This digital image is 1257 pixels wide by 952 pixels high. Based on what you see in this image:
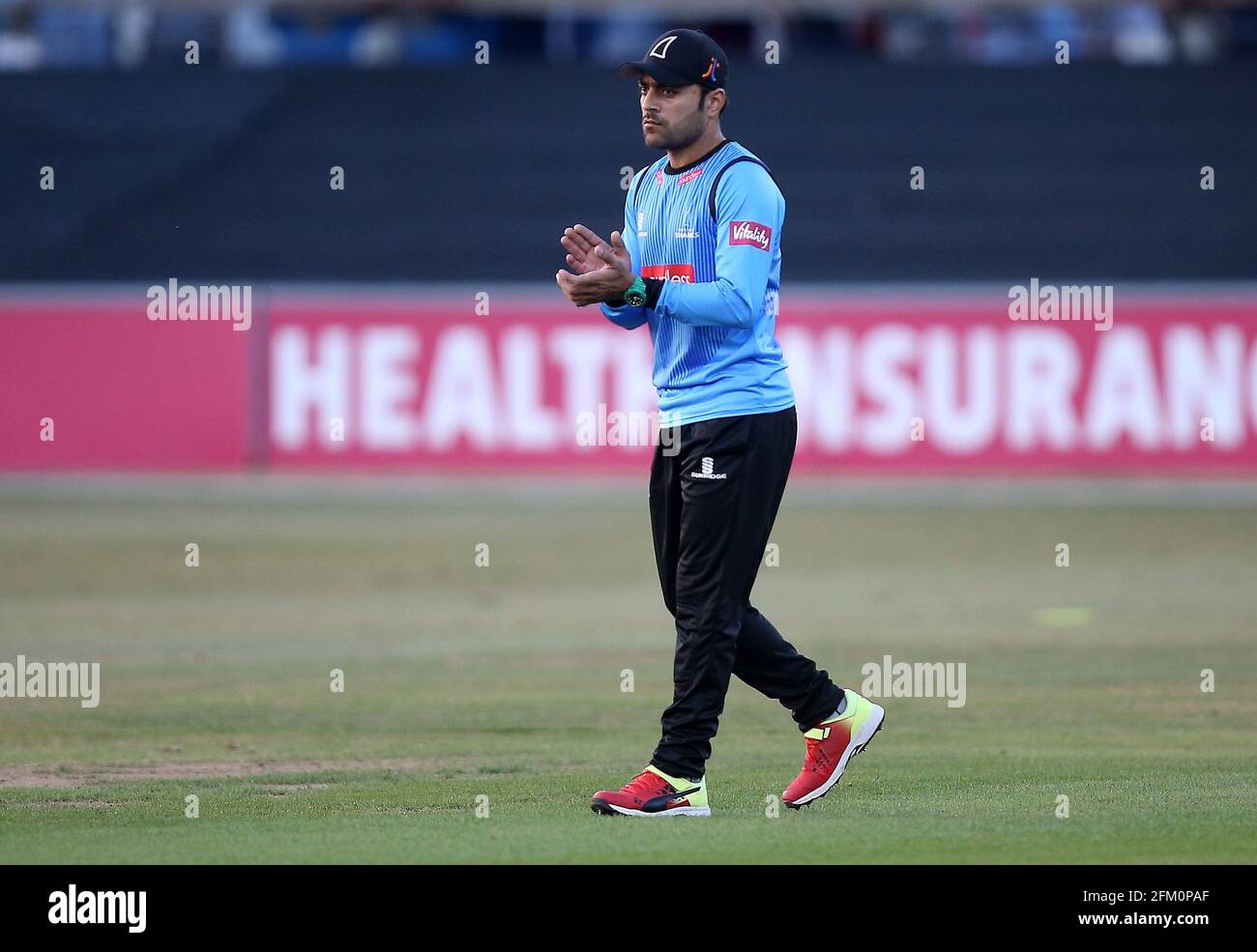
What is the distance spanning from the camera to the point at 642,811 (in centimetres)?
692

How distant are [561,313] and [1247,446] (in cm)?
798

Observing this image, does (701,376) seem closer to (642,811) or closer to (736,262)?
(736,262)

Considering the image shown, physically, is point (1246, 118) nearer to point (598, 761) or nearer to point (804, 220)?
point (804, 220)

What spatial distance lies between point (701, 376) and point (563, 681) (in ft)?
15.2

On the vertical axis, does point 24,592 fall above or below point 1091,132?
below

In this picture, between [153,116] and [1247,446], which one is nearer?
[1247,446]

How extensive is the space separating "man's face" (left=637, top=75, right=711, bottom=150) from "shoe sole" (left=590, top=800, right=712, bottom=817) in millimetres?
2296

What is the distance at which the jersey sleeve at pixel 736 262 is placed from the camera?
6871mm

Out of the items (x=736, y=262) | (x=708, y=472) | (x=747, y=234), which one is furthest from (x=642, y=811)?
(x=747, y=234)

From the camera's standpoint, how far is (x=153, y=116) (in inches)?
1125

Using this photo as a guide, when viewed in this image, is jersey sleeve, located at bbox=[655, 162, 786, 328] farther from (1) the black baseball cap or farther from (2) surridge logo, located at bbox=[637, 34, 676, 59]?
(2) surridge logo, located at bbox=[637, 34, 676, 59]

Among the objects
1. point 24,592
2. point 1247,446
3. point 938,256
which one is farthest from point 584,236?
point 938,256
